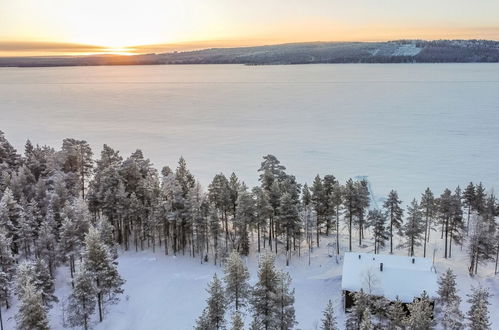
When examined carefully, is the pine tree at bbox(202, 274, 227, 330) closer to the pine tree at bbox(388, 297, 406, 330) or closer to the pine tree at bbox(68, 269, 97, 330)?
the pine tree at bbox(68, 269, 97, 330)

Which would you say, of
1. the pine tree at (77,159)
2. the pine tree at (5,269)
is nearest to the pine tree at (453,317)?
the pine tree at (5,269)

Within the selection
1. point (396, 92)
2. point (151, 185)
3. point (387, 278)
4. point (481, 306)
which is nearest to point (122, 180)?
point (151, 185)

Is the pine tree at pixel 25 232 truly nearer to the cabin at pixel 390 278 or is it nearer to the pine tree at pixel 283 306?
the pine tree at pixel 283 306

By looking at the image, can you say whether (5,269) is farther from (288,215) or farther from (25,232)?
(288,215)

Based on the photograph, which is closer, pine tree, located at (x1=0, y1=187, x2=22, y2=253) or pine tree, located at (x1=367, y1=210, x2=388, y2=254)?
pine tree, located at (x1=0, y1=187, x2=22, y2=253)

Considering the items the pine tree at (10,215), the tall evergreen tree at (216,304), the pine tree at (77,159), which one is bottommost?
the tall evergreen tree at (216,304)

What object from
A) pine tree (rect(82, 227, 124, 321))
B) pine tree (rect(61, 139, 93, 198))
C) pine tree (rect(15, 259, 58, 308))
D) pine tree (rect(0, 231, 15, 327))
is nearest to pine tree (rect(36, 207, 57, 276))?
pine tree (rect(0, 231, 15, 327))
